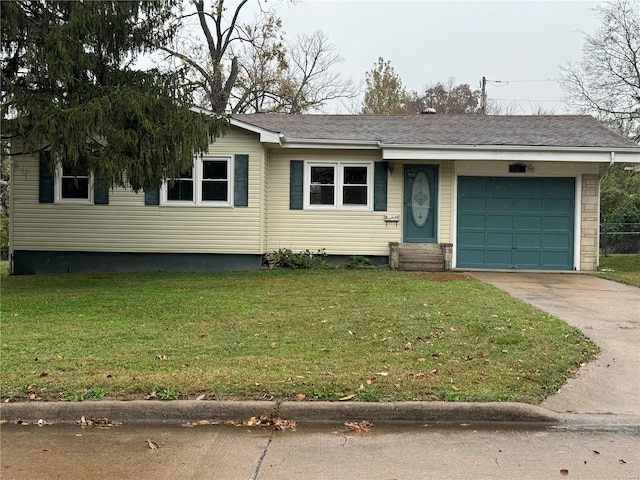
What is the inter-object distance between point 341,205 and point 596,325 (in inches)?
309

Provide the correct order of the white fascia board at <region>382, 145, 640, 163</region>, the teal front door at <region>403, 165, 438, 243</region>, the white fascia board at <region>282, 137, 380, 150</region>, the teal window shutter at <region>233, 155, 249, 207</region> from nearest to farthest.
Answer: the white fascia board at <region>382, 145, 640, 163</region> < the teal window shutter at <region>233, 155, 249, 207</region> < the white fascia board at <region>282, 137, 380, 150</region> < the teal front door at <region>403, 165, 438, 243</region>

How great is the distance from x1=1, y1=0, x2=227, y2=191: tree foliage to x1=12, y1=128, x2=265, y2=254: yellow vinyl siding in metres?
3.59

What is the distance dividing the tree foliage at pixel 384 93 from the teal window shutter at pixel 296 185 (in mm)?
23615

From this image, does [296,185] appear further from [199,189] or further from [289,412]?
[289,412]

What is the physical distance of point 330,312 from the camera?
805cm

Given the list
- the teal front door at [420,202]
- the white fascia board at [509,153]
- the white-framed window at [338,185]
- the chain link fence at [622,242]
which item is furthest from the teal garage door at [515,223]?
the chain link fence at [622,242]

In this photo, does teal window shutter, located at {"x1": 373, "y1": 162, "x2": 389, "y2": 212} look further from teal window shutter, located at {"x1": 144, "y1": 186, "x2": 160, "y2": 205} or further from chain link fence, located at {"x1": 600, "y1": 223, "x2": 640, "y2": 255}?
chain link fence, located at {"x1": 600, "y1": 223, "x2": 640, "y2": 255}

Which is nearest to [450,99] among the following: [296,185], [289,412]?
[296,185]

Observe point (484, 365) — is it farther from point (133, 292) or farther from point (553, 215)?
point (553, 215)

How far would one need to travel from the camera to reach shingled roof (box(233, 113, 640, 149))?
13.9m

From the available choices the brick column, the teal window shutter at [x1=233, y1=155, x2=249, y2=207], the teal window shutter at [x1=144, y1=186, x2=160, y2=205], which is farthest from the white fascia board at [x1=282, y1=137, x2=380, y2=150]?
the brick column

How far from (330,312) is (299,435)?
3.96 metres

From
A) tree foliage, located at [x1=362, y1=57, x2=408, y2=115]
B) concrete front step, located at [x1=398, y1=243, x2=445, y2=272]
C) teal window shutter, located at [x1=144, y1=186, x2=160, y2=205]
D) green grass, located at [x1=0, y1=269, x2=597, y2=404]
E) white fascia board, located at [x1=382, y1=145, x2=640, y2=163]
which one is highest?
tree foliage, located at [x1=362, y1=57, x2=408, y2=115]

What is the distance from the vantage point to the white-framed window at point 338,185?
14.4 metres
